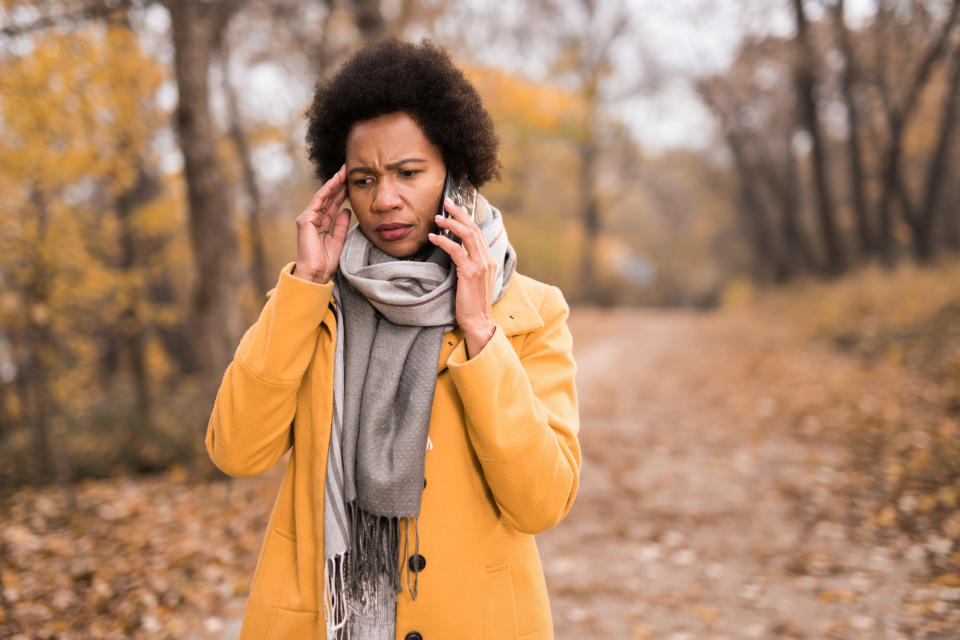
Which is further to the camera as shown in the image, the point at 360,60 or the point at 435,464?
the point at 360,60

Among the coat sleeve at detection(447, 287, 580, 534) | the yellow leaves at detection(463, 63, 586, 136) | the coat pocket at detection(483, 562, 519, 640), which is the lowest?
the coat pocket at detection(483, 562, 519, 640)

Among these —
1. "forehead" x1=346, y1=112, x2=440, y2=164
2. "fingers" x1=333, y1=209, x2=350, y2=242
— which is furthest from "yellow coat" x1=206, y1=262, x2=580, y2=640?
"forehead" x1=346, y1=112, x2=440, y2=164

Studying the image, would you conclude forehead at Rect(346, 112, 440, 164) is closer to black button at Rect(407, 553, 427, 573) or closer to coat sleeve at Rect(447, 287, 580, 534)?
coat sleeve at Rect(447, 287, 580, 534)

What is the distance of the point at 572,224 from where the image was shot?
28625 millimetres

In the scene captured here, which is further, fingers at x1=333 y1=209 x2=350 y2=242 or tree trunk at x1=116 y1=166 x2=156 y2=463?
tree trunk at x1=116 y1=166 x2=156 y2=463

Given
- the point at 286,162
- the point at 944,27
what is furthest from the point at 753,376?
the point at 286,162

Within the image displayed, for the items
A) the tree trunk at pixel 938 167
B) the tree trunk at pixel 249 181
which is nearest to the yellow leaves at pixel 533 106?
the tree trunk at pixel 249 181

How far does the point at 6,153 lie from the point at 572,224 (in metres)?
23.9

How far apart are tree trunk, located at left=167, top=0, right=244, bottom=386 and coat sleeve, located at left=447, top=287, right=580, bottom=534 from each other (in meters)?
5.13

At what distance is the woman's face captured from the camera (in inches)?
69.1

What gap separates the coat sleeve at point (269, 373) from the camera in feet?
5.34

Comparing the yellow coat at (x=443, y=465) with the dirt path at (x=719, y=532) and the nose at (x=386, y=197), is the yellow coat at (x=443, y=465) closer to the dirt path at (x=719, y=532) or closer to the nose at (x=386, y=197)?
the nose at (x=386, y=197)

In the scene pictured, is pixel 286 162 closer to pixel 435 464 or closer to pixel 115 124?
pixel 115 124

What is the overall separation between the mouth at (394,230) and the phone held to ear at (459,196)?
96mm
